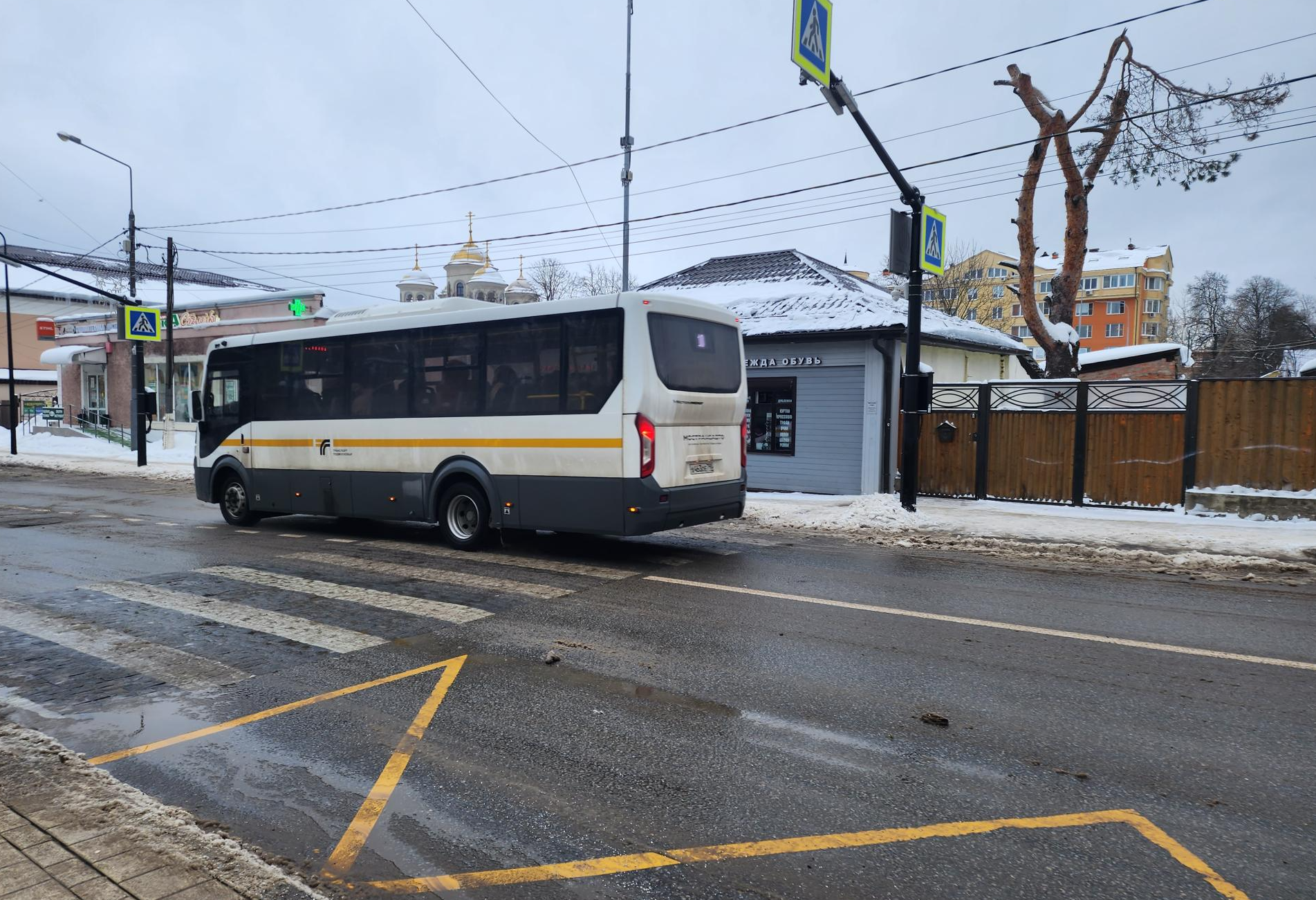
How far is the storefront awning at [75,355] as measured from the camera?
4038cm

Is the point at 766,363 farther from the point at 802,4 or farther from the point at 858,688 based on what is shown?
the point at 858,688

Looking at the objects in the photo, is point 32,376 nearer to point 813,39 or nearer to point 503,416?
point 503,416

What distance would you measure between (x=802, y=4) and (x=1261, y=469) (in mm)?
9986

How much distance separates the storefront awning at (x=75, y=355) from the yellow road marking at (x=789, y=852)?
149ft

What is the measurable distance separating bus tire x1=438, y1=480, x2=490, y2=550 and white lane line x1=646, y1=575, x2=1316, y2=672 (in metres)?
3.03

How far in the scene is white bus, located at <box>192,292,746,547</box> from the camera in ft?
30.4

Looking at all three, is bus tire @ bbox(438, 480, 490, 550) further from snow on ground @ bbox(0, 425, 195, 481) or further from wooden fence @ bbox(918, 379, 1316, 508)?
snow on ground @ bbox(0, 425, 195, 481)

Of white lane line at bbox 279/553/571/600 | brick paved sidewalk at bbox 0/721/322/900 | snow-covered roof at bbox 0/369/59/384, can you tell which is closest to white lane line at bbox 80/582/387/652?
white lane line at bbox 279/553/571/600

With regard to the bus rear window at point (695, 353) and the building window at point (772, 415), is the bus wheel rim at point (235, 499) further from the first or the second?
the building window at point (772, 415)

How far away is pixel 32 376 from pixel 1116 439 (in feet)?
242

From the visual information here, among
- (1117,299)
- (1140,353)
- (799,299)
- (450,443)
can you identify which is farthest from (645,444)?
(1117,299)

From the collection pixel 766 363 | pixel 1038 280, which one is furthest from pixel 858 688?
pixel 1038 280

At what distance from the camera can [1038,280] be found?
294 feet

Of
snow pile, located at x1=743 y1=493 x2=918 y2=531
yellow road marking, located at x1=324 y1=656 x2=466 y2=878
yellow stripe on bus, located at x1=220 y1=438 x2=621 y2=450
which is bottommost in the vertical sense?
yellow road marking, located at x1=324 y1=656 x2=466 y2=878
